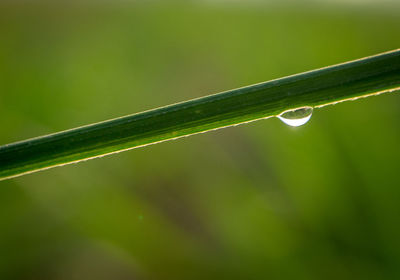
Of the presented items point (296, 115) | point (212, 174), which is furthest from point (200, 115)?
→ point (212, 174)

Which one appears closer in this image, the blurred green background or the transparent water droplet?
the transparent water droplet

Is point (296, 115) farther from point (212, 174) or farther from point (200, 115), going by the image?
point (212, 174)

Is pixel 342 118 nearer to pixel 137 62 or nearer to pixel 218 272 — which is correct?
pixel 218 272

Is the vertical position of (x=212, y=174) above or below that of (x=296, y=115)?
above

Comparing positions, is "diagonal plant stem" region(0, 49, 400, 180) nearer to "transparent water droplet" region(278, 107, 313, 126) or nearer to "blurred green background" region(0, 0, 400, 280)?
"transparent water droplet" region(278, 107, 313, 126)

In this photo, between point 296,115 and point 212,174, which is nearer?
point 296,115

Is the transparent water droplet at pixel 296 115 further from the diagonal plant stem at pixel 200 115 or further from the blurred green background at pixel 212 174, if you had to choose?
the blurred green background at pixel 212 174

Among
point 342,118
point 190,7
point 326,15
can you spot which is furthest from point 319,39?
point 190,7

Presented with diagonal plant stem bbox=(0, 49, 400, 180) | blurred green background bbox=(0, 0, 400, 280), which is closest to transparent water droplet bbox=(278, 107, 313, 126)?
diagonal plant stem bbox=(0, 49, 400, 180)
